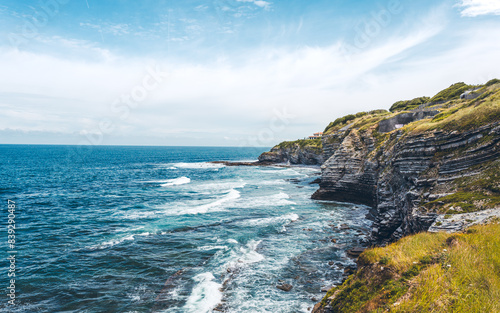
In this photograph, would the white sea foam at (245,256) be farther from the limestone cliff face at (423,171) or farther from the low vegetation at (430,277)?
the low vegetation at (430,277)

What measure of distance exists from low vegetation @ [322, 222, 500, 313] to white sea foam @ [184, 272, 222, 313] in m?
7.62

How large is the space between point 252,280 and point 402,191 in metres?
14.5

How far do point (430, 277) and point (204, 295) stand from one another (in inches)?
509

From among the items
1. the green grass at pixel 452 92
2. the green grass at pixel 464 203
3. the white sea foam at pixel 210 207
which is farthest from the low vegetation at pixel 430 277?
the green grass at pixel 452 92

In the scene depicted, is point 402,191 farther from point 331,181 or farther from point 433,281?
point 331,181

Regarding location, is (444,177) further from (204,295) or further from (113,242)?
(113,242)

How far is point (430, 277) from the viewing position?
304 inches

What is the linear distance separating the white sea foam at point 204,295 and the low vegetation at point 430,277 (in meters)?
7.62

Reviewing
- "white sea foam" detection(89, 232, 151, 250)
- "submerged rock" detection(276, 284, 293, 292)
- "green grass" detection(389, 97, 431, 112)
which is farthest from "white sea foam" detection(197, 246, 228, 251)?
"green grass" detection(389, 97, 431, 112)

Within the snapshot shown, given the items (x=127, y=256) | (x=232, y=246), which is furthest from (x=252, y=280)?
(x=127, y=256)

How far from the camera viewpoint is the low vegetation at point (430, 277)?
6.88 metres

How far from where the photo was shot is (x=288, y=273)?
747 inches

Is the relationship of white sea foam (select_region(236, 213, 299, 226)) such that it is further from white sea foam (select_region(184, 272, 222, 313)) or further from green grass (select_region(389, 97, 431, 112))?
green grass (select_region(389, 97, 431, 112))

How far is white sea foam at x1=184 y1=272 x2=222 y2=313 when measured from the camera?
49.6 feet
